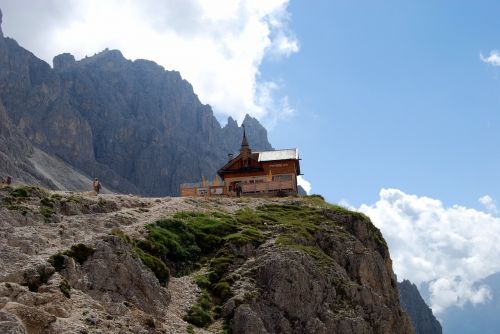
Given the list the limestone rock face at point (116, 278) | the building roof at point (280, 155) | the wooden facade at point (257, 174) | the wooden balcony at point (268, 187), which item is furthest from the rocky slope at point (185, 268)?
the building roof at point (280, 155)

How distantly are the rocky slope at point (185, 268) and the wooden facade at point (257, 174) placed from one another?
1437 cm

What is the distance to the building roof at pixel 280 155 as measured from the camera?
288 feet

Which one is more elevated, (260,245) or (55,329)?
(260,245)

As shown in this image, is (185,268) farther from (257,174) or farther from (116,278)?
(257,174)

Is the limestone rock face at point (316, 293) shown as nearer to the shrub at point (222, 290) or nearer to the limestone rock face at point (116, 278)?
the shrub at point (222, 290)

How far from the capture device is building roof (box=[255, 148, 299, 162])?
288 feet

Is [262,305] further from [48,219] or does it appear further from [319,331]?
[48,219]

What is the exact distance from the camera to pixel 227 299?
133 feet

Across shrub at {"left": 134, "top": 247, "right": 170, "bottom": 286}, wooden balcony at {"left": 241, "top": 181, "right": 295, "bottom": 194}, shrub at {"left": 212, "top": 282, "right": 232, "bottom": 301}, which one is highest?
wooden balcony at {"left": 241, "top": 181, "right": 295, "bottom": 194}

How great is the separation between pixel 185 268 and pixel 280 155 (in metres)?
46.2

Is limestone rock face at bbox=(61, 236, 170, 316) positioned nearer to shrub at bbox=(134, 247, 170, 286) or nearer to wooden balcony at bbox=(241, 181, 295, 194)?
shrub at bbox=(134, 247, 170, 286)

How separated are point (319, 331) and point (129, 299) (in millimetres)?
14672

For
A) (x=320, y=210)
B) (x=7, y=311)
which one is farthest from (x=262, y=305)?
(x=320, y=210)

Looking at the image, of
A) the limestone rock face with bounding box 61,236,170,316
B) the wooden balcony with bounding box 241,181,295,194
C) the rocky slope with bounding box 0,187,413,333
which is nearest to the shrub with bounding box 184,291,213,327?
the rocky slope with bounding box 0,187,413,333
